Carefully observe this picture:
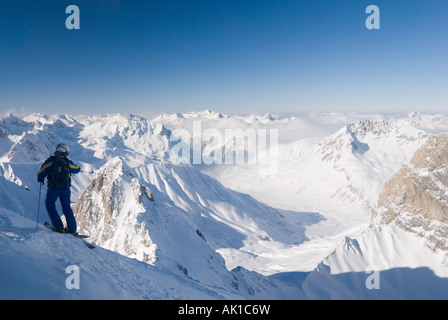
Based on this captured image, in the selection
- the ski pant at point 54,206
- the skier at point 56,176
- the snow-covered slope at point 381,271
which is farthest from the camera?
the snow-covered slope at point 381,271

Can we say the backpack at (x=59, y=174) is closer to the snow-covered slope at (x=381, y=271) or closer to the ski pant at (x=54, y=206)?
the ski pant at (x=54, y=206)

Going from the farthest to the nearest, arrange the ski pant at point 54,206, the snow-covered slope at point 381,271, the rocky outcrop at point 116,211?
the snow-covered slope at point 381,271
the rocky outcrop at point 116,211
the ski pant at point 54,206

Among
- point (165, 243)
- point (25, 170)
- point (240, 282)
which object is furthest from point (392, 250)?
point (25, 170)

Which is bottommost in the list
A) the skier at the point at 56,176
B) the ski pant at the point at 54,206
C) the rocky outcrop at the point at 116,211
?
the rocky outcrop at the point at 116,211

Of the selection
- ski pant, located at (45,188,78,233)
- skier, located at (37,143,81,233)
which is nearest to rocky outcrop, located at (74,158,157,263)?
ski pant, located at (45,188,78,233)

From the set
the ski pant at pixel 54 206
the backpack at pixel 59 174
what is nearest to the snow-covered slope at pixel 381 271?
the ski pant at pixel 54 206
